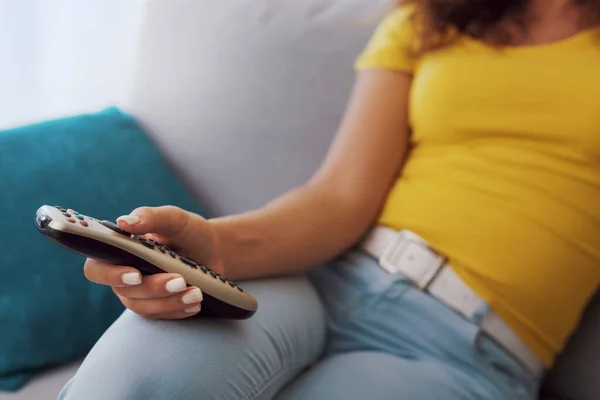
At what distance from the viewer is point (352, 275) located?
32.8 inches

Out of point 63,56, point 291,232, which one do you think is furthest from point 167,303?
point 63,56

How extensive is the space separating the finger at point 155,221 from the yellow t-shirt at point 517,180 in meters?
0.29

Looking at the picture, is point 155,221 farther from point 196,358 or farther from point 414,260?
point 414,260

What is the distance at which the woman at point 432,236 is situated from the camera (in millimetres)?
688

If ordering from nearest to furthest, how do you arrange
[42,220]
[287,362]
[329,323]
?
[42,220] < [287,362] < [329,323]

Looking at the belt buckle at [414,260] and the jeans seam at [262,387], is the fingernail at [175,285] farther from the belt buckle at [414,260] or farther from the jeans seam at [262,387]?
the belt buckle at [414,260]

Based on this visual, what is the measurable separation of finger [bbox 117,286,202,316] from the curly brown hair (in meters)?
0.48

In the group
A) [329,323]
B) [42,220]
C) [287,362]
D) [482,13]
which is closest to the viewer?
[42,220]

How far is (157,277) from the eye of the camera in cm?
59

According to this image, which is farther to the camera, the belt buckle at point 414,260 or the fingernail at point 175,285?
the belt buckle at point 414,260

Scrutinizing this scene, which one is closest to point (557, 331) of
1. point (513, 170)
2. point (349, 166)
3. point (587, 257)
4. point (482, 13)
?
point (587, 257)

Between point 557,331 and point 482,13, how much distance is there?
43cm

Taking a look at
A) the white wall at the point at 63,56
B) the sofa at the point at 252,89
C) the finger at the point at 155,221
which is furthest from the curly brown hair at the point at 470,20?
the white wall at the point at 63,56

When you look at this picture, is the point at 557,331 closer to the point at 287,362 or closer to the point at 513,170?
the point at 513,170
